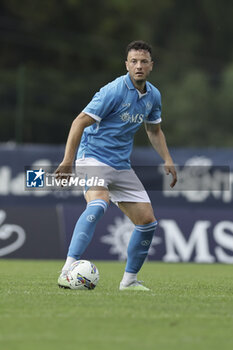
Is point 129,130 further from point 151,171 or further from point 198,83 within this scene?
point 198,83

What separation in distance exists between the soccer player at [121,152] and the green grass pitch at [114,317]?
40 centimetres

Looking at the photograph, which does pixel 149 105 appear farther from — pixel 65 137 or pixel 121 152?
pixel 65 137

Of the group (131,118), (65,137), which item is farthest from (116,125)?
(65,137)

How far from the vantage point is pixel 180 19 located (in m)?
45.9

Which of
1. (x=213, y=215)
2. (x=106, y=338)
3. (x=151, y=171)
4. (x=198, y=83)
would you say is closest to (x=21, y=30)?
(x=198, y=83)

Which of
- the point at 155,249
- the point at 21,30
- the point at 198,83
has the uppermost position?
the point at 21,30

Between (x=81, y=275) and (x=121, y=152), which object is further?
(x=121, y=152)

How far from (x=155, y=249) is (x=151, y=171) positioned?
7.99 ft

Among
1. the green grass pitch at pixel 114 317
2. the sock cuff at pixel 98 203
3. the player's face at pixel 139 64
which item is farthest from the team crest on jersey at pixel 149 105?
the green grass pitch at pixel 114 317

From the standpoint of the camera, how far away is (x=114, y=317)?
620cm

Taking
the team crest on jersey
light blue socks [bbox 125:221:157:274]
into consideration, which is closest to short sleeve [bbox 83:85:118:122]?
the team crest on jersey

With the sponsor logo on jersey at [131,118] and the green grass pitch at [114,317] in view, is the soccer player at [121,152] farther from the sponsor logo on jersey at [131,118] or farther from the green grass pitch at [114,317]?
the green grass pitch at [114,317]

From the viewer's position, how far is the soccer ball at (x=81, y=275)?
26.0ft

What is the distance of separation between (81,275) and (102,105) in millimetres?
1486
